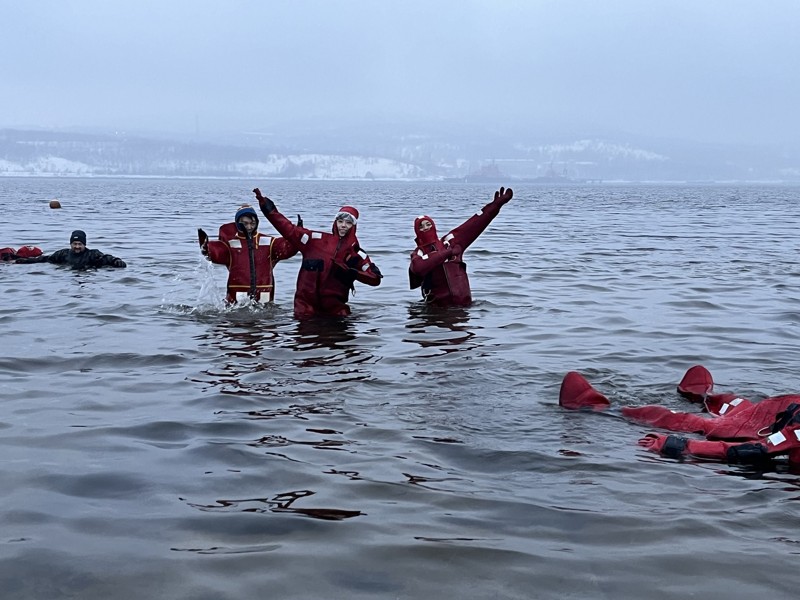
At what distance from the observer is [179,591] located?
14.4 ft

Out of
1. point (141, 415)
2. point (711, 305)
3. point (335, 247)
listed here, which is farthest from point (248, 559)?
point (711, 305)

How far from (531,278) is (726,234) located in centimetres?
A: 1532

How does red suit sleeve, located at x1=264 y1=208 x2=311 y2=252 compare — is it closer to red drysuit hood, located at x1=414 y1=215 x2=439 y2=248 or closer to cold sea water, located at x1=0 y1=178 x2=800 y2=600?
cold sea water, located at x1=0 y1=178 x2=800 y2=600

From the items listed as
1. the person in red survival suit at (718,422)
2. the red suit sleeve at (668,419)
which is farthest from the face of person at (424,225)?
the red suit sleeve at (668,419)

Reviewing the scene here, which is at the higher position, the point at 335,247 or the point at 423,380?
the point at 335,247

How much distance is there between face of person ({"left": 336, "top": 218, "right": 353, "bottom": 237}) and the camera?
11851 millimetres

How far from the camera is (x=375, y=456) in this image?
21.0ft

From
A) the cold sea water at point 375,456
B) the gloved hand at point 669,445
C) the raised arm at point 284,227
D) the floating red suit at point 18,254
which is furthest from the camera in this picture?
the floating red suit at point 18,254

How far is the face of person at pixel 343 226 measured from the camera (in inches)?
467

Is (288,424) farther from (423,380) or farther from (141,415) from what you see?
(423,380)

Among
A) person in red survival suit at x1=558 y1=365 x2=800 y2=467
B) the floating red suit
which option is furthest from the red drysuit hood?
the floating red suit

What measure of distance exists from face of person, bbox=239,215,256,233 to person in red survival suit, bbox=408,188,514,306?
2.22 meters

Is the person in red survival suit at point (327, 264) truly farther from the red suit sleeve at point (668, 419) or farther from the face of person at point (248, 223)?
the red suit sleeve at point (668, 419)

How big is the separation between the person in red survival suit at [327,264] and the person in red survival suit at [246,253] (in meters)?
0.42
